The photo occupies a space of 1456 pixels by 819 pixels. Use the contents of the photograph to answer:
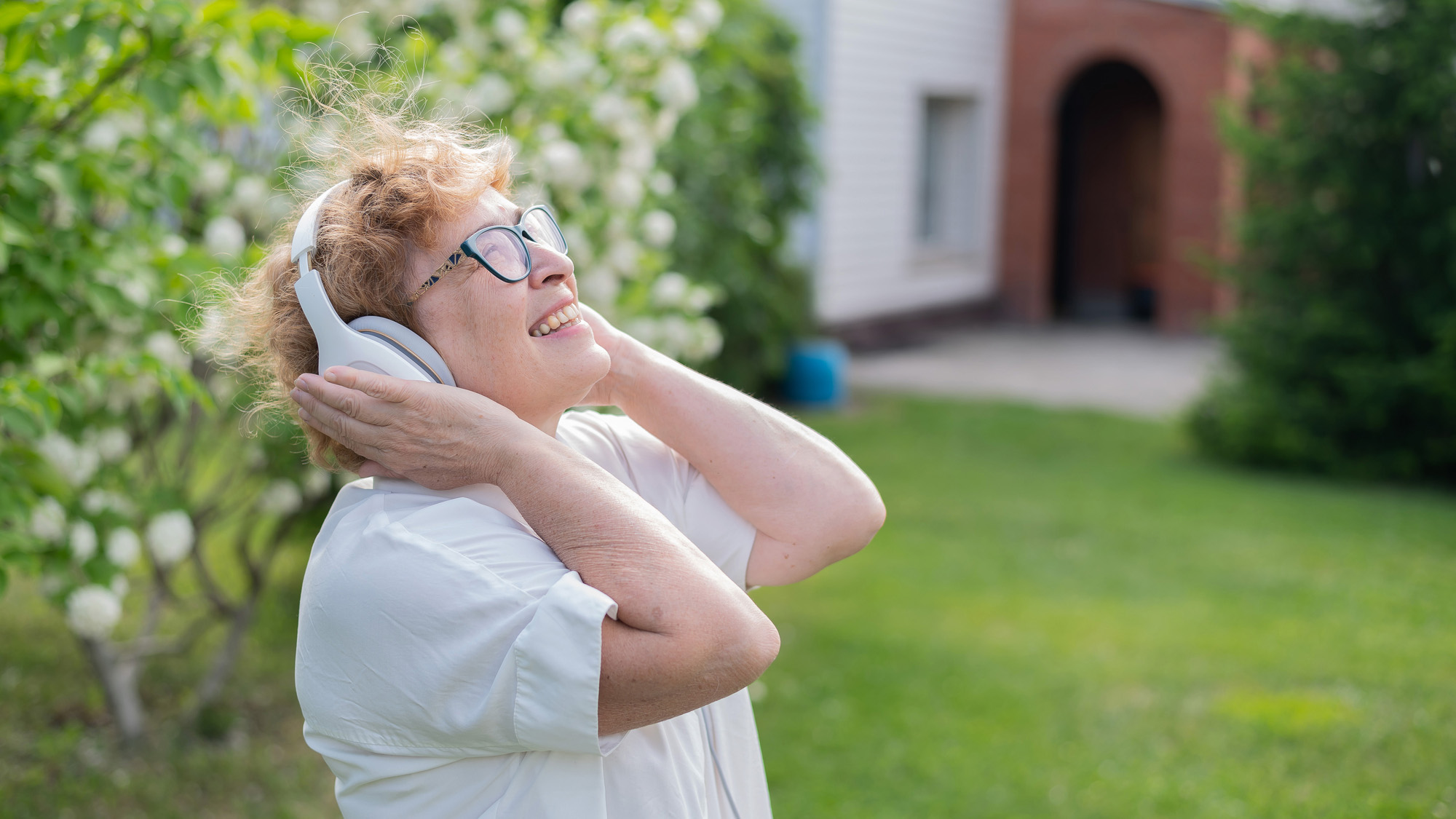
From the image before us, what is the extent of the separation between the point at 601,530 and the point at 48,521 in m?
2.23

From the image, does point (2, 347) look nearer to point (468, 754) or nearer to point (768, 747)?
point (468, 754)

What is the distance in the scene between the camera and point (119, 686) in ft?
13.7

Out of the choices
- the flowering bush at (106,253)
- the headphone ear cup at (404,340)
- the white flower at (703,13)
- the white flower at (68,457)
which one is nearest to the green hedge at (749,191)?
the white flower at (703,13)

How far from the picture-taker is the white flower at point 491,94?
14.0 ft

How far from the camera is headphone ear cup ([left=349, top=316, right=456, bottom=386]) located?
1541 millimetres

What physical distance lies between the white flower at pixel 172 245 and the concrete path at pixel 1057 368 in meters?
8.24

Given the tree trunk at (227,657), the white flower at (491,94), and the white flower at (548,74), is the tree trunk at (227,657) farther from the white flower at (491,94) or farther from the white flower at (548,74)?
the white flower at (548,74)

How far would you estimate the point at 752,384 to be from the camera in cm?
1053

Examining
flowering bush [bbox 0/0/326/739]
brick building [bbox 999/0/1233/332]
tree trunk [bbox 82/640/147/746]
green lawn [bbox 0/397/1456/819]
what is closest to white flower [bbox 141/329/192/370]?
flowering bush [bbox 0/0/326/739]

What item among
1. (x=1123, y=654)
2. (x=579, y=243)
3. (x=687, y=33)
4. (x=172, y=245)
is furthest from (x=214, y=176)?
(x=1123, y=654)

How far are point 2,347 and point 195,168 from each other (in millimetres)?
652

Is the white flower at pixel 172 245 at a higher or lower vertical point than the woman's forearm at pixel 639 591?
higher

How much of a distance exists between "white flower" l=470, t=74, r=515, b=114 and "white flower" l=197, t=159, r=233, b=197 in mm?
Result: 833

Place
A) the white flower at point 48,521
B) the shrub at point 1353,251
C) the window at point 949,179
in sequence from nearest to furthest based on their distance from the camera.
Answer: the white flower at point 48,521
the shrub at point 1353,251
the window at point 949,179
